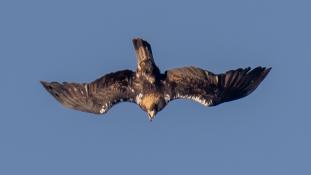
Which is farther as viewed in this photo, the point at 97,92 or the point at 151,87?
the point at 97,92

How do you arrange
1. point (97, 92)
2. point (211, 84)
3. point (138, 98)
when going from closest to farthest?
point (211, 84), point (97, 92), point (138, 98)

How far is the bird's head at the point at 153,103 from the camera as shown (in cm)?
6419

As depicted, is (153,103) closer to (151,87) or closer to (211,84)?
(151,87)

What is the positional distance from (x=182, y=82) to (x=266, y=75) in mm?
2822

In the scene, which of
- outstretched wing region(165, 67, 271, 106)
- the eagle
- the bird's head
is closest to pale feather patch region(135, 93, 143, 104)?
the eagle

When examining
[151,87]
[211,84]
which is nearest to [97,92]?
[151,87]

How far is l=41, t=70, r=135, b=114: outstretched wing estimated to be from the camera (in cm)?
6388

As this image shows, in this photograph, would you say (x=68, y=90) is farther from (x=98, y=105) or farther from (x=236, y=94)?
(x=236, y=94)

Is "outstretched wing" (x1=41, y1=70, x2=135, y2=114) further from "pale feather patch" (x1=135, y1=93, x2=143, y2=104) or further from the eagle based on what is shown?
"pale feather patch" (x1=135, y1=93, x2=143, y2=104)

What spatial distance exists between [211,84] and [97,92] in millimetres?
3857

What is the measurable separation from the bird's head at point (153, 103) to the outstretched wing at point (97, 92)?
0.45m

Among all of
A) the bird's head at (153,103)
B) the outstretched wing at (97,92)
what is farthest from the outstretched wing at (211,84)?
the outstretched wing at (97,92)

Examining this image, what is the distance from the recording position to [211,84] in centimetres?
6388

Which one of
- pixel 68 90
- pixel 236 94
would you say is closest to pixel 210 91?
pixel 236 94
